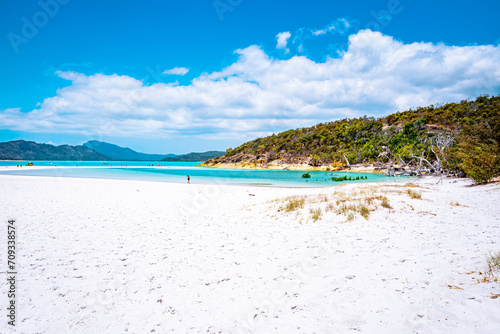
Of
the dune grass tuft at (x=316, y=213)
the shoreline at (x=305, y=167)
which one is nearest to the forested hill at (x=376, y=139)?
the shoreline at (x=305, y=167)

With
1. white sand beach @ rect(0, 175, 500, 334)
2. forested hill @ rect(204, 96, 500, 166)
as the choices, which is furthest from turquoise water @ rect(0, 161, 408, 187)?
white sand beach @ rect(0, 175, 500, 334)

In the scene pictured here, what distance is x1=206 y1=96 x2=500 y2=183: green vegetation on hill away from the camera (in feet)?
180

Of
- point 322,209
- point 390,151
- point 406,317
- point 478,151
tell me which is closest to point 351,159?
point 390,151

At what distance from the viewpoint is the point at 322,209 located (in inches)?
432

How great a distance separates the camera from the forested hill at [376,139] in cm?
5609

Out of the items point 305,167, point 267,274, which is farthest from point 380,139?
point 267,274

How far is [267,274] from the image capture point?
5.91m

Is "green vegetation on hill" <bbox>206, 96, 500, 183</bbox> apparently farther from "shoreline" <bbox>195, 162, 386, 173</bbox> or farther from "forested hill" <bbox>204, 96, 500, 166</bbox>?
"shoreline" <bbox>195, 162, 386, 173</bbox>

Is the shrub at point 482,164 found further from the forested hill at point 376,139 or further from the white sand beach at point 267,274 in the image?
the forested hill at point 376,139

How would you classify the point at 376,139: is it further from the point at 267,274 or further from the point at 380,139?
the point at 267,274

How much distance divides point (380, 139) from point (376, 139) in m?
2.26

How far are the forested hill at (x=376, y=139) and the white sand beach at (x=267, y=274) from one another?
46804 millimetres

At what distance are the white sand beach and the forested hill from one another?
4680 cm

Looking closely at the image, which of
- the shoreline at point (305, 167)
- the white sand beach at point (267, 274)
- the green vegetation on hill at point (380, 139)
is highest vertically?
the green vegetation on hill at point (380, 139)
